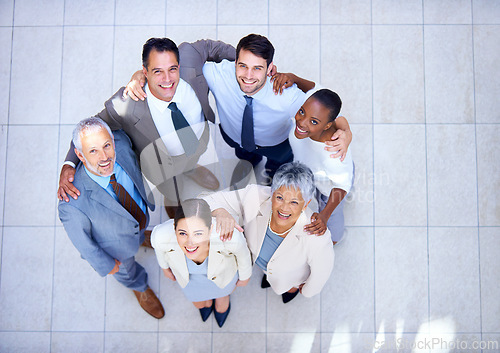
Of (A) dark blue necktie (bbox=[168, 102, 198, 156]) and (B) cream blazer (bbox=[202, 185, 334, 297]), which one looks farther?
(A) dark blue necktie (bbox=[168, 102, 198, 156])

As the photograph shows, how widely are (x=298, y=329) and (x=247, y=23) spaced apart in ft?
9.60

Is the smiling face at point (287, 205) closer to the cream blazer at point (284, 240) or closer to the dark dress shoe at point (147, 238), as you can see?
the cream blazer at point (284, 240)

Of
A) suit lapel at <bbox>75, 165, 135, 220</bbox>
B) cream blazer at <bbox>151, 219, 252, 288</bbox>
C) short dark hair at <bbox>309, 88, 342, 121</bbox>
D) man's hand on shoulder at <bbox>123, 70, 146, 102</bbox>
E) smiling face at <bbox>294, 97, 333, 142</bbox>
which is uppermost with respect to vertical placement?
man's hand on shoulder at <bbox>123, 70, 146, 102</bbox>

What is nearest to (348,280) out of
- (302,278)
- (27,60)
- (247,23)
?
(302,278)

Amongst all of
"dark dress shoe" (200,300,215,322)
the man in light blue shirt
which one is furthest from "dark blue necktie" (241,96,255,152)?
"dark dress shoe" (200,300,215,322)

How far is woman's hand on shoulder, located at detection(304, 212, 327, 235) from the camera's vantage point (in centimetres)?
260

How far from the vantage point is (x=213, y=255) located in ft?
8.74

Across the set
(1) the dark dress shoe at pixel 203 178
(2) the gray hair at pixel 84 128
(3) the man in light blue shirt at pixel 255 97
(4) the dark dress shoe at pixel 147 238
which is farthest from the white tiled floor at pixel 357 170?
(2) the gray hair at pixel 84 128

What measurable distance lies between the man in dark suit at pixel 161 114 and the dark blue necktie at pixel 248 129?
317 millimetres

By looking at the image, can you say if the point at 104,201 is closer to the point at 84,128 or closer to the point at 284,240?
the point at 84,128

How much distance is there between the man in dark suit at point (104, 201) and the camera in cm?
246

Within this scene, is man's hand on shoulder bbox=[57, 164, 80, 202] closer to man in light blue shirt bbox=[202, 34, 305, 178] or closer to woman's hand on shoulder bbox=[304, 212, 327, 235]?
man in light blue shirt bbox=[202, 34, 305, 178]

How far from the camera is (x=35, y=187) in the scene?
3736 mm

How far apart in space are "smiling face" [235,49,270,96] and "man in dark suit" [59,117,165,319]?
36.4 inches
